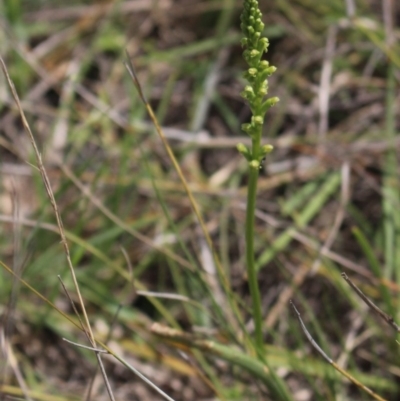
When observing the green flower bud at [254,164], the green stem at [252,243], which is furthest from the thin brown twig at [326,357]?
the green flower bud at [254,164]

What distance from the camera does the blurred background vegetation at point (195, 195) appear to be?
159cm

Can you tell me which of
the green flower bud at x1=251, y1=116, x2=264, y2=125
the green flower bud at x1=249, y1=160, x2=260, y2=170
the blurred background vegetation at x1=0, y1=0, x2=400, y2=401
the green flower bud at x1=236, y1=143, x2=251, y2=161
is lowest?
the blurred background vegetation at x1=0, y1=0, x2=400, y2=401

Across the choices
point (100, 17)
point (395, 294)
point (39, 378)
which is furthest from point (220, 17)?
point (39, 378)

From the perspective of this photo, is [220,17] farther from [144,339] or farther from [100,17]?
[144,339]

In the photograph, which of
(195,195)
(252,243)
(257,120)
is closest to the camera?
(257,120)

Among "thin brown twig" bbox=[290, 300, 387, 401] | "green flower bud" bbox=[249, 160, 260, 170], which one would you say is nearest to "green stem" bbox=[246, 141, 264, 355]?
"green flower bud" bbox=[249, 160, 260, 170]

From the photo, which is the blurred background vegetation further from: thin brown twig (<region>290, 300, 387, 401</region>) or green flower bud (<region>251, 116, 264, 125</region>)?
green flower bud (<region>251, 116, 264, 125</region>)

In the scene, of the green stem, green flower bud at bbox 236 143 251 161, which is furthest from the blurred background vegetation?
green flower bud at bbox 236 143 251 161

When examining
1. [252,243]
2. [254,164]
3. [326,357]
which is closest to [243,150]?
[254,164]

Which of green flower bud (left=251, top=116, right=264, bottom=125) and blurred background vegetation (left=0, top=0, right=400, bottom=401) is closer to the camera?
green flower bud (left=251, top=116, right=264, bottom=125)

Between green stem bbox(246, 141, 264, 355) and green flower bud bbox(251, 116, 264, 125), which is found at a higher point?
green flower bud bbox(251, 116, 264, 125)

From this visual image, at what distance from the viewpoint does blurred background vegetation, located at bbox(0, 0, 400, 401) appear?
1592 mm

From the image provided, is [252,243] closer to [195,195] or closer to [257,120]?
[257,120]

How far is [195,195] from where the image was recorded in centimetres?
206
